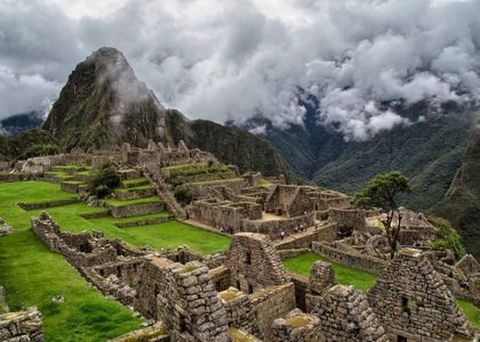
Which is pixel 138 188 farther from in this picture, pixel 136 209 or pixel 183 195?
pixel 136 209

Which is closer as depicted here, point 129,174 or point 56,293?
point 56,293

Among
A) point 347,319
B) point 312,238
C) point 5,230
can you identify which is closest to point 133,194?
point 312,238

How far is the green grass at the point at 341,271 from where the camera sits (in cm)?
2258

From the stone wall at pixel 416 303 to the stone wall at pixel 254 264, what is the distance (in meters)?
2.60

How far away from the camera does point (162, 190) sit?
50.0 meters

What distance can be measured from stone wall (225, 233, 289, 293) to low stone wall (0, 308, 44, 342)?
475cm

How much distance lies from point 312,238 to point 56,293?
79.7 ft

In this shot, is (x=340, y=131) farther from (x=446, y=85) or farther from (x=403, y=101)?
(x=446, y=85)

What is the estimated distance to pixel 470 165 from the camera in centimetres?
10788

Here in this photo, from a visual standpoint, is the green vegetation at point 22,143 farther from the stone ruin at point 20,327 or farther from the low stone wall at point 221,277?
the stone ruin at point 20,327

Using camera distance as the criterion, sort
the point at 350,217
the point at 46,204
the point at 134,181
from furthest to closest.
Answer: the point at 134,181, the point at 46,204, the point at 350,217

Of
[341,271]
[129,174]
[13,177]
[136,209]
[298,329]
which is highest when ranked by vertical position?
[129,174]

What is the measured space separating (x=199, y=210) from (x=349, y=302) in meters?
37.5

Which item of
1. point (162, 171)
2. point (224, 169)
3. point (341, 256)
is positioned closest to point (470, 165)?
point (224, 169)
